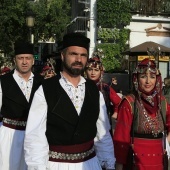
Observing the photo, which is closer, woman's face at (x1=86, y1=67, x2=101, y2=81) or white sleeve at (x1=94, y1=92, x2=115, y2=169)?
white sleeve at (x1=94, y1=92, x2=115, y2=169)

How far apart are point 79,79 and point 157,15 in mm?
20217

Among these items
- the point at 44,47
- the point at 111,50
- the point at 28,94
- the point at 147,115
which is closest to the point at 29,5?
the point at 111,50

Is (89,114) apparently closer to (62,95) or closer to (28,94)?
(62,95)

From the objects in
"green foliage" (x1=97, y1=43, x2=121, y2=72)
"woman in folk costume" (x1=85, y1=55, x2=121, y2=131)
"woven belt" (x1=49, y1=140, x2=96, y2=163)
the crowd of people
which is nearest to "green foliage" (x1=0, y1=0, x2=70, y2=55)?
"green foliage" (x1=97, y1=43, x2=121, y2=72)

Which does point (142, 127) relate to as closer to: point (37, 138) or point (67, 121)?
point (67, 121)

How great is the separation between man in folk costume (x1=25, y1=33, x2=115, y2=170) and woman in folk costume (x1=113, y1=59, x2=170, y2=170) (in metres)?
0.42

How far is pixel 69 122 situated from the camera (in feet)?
11.3

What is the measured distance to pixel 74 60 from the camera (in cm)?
347

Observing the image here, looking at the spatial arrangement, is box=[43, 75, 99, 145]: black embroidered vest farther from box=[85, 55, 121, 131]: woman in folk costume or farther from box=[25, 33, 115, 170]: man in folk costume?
box=[85, 55, 121, 131]: woman in folk costume

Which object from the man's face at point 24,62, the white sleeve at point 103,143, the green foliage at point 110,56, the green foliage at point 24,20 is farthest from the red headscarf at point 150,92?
the green foliage at point 110,56

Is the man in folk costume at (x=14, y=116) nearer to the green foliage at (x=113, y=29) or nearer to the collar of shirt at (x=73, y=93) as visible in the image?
the collar of shirt at (x=73, y=93)

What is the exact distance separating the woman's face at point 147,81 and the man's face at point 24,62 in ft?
6.40

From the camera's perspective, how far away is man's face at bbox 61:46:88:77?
347cm

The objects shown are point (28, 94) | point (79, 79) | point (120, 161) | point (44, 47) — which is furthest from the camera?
point (44, 47)
